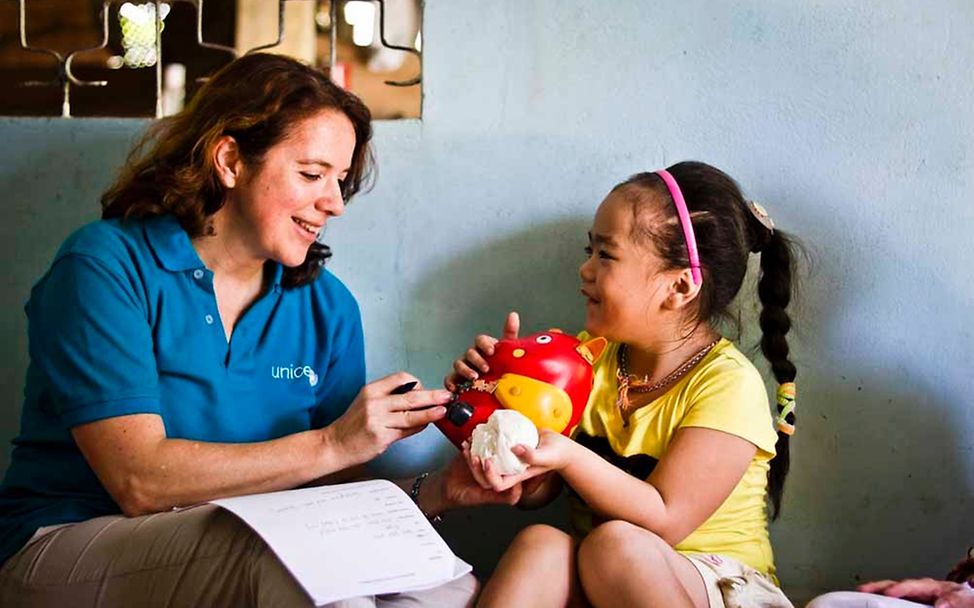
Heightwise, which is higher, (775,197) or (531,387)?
(775,197)

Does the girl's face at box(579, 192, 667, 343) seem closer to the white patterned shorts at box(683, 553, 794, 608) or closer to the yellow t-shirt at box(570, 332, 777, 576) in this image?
the yellow t-shirt at box(570, 332, 777, 576)

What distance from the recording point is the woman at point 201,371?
1.32 meters

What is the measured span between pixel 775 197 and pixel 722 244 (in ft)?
0.74

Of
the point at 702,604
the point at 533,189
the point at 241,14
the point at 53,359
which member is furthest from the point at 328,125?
the point at 241,14

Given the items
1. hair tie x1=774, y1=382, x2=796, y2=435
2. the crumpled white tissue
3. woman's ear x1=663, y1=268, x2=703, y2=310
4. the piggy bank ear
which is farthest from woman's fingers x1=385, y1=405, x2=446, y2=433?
hair tie x1=774, y1=382, x2=796, y2=435

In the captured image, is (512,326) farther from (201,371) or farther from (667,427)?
(201,371)

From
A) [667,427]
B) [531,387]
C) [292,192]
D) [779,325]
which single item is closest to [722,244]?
[779,325]

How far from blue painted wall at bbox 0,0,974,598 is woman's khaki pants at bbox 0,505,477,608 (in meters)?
0.55

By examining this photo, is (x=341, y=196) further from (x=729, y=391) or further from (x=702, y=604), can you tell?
(x=702, y=604)

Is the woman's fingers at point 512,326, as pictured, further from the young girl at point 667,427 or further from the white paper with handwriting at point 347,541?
the white paper with handwriting at point 347,541

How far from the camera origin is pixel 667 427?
150cm

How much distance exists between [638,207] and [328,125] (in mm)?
453

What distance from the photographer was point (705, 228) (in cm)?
154

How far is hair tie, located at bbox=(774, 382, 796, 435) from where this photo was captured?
1.60 m
